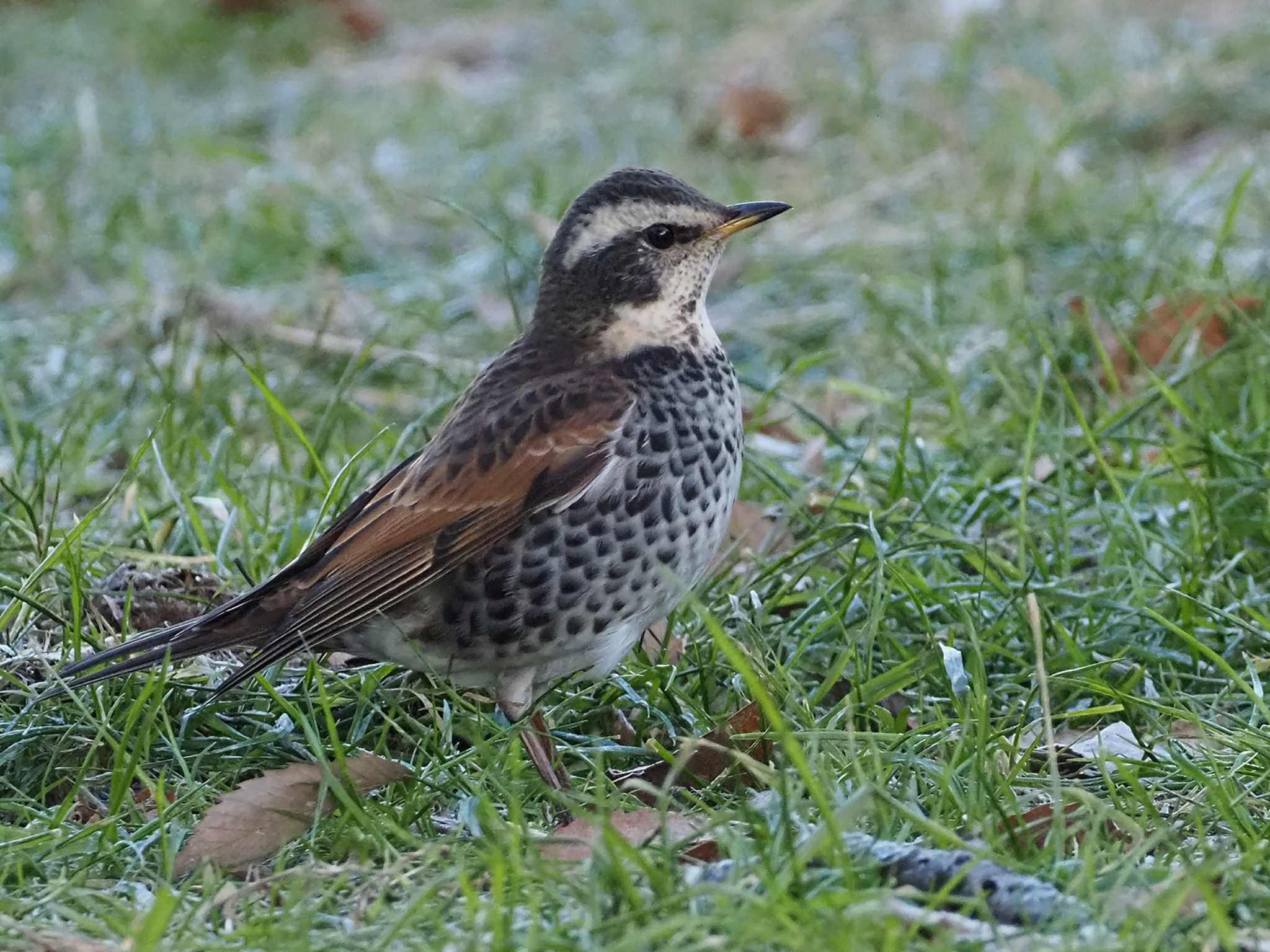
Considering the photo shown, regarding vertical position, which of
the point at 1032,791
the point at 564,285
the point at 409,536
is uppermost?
the point at 564,285

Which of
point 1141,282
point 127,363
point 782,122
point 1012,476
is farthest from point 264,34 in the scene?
point 1012,476

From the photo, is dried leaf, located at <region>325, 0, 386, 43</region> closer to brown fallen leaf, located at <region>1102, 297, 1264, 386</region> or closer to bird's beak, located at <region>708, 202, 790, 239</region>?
brown fallen leaf, located at <region>1102, 297, 1264, 386</region>

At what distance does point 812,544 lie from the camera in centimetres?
461

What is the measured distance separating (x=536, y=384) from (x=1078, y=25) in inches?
301

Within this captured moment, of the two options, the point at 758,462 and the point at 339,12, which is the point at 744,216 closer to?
the point at 758,462

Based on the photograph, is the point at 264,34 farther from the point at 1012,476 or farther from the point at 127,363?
the point at 1012,476

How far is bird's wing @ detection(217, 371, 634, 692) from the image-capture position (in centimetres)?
397

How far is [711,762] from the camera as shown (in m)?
3.81

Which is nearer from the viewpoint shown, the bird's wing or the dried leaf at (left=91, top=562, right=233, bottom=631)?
the bird's wing

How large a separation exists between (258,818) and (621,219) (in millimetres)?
1662

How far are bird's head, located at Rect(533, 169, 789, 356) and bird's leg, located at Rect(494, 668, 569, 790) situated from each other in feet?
2.58

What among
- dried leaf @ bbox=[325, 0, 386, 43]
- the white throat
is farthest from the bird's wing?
dried leaf @ bbox=[325, 0, 386, 43]

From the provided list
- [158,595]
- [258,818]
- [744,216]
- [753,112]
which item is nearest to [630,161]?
[753,112]

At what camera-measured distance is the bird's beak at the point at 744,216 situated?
442cm
